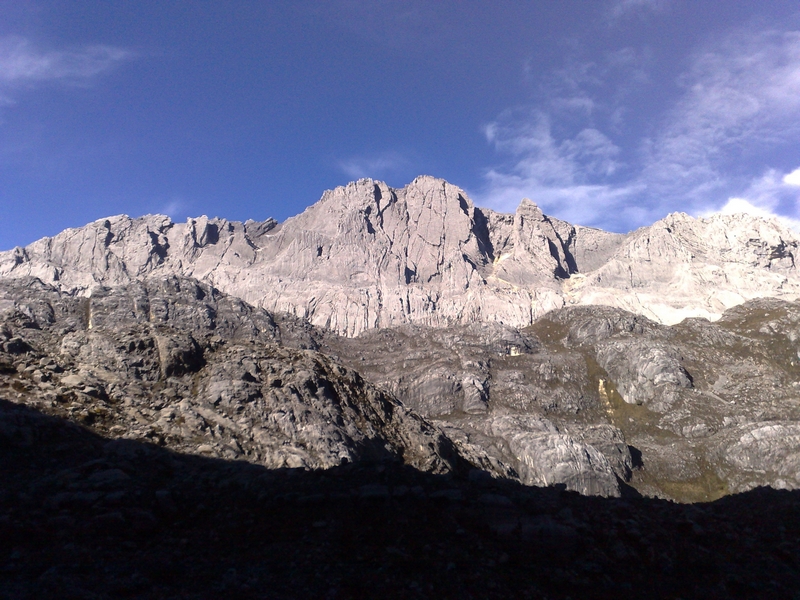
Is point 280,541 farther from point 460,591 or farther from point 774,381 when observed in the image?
point 774,381

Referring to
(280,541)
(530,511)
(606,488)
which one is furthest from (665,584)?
(606,488)

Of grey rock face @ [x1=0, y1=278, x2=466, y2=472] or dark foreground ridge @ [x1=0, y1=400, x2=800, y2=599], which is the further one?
grey rock face @ [x1=0, y1=278, x2=466, y2=472]

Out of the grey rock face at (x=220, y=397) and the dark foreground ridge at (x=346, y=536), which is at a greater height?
the grey rock face at (x=220, y=397)

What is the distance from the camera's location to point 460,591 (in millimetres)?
13570

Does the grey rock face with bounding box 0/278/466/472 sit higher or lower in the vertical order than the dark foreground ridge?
higher

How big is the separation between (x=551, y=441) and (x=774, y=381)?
10709cm

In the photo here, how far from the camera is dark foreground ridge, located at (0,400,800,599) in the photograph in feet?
45.0

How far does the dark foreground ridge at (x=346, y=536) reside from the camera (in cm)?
1373

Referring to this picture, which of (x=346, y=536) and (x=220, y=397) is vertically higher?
(x=220, y=397)

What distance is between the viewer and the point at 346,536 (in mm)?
16438

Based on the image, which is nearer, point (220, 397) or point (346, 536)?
point (346, 536)

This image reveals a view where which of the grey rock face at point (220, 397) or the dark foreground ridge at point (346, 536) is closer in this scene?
the dark foreground ridge at point (346, 536)

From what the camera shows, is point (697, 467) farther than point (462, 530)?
Yes

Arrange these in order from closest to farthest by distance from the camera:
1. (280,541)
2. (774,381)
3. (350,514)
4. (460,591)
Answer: (460,591) < (280,541) < (350,514) < (774,381)
